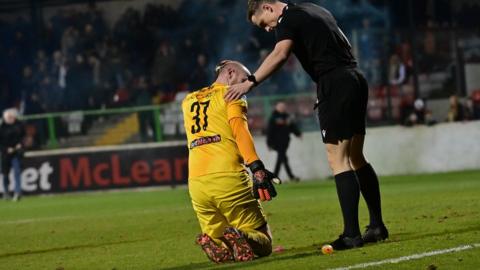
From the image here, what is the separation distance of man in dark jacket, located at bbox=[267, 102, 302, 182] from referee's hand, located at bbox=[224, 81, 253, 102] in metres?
16.8

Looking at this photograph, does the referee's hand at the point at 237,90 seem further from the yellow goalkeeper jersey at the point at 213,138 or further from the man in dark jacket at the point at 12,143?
the man in dark jacket at the point at 12,143

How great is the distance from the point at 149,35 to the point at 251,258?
21.5 meters

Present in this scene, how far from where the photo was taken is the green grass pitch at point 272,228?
8.66m

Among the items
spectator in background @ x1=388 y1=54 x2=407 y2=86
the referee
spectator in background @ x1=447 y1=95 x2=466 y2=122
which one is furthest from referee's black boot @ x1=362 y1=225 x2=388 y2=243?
spectator in background @ x1=388 y1=54 x2=407 y2=86

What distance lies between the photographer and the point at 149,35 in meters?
29.8

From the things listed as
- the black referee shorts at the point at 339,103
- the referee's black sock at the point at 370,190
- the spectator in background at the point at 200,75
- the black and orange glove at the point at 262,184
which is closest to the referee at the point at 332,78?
the black referee shorts at the point at 339,103

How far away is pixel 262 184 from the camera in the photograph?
845cm

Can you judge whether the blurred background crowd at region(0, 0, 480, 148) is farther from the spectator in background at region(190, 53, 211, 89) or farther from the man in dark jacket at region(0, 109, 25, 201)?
the man in dark jacket at region(0, 109, 25, 201)

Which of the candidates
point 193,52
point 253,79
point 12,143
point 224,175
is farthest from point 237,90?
point 193,52

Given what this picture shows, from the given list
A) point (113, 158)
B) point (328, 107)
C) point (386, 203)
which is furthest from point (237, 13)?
point (328, 107)

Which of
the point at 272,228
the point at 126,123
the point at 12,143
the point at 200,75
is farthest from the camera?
the point at 200,75

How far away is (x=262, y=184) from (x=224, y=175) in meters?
0.51

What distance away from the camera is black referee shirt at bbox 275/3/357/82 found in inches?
353

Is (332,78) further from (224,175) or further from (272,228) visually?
(272,228)
